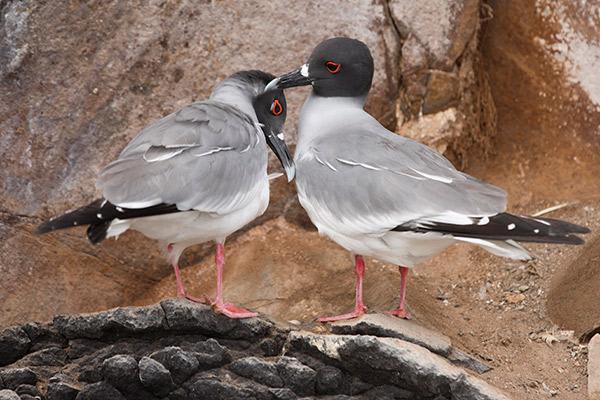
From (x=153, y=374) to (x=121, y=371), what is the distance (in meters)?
0.16

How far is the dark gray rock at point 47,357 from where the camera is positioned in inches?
259

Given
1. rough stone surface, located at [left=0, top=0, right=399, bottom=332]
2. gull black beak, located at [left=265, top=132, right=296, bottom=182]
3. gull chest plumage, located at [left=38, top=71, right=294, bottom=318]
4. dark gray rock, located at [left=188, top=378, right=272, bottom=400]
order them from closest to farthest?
dark gray rock, located at [left=188, top=378, right=272, bottom=400] < gull chest plumage, located at [left=38, top=71, right=294, bottom=318] < gull black beak, located at [left=265, top=132, right=296, bottom=182] < rough stone surface, located at [left=0, top=0, right=399, bottom=332]

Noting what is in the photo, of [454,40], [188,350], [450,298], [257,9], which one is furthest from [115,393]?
[454,40]

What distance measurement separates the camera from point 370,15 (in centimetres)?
867

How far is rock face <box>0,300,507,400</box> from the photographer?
6.14m

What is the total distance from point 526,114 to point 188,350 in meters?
3.84

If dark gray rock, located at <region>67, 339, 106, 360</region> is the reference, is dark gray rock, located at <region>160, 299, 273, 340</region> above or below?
above

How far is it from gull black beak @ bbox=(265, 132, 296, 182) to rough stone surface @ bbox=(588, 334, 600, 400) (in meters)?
1.91

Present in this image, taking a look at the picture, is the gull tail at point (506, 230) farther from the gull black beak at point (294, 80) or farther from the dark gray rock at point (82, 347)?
the dark gray rock at point (82, 347)

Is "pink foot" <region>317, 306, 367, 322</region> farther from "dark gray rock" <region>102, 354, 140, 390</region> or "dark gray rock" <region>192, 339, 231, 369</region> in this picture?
"dark gray rock" <region>102, 354, 140, 390</region>

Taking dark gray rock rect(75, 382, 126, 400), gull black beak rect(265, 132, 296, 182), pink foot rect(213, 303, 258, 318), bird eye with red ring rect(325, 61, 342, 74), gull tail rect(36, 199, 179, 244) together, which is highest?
bird eye with red ring rect(325, 61, 342, 74)

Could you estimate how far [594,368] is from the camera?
22.7 feet

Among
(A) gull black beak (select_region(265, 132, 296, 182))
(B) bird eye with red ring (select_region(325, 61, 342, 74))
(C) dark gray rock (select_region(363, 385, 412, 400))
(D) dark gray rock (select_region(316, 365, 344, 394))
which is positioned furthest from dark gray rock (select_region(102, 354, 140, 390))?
(B) bird eye with red ring (select_region(325, 61, 342, 74))

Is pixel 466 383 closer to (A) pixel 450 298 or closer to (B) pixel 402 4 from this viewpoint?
(A) pixel 450 298
